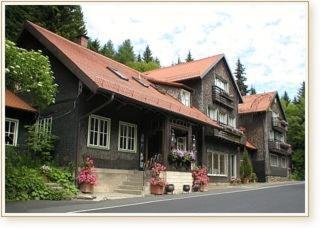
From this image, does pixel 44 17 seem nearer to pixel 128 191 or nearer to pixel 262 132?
pixel 128 191

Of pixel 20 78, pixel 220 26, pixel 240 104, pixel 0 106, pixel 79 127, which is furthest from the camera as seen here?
pixel 240 104

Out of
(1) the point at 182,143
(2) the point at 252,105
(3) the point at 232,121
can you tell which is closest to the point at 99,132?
(1) the point at 182,143

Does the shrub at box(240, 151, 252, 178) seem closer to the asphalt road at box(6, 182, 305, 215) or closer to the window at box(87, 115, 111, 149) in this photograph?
the window at box(87, 115, 111, 149)

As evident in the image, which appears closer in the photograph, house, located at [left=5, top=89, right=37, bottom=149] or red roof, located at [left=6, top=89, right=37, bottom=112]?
red roof, located at [left=6, top=89, right=37, bottom=112]

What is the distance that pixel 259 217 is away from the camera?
28.0 feet

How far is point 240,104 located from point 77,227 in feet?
52.0

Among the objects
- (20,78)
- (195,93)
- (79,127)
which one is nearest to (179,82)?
(195,93)

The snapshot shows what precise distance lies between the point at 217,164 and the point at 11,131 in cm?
976

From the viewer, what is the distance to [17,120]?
1295 cm

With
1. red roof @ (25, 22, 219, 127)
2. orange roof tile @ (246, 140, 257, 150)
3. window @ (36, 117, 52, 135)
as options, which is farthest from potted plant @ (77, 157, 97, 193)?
orange roof tile @ (246, 140, 257, 150)

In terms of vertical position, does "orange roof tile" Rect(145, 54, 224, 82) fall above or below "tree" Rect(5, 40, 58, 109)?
above

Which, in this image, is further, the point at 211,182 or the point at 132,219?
the point at 211,182

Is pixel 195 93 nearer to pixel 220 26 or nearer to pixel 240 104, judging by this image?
pixel 240 104

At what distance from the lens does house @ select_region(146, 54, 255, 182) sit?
19.1 m
